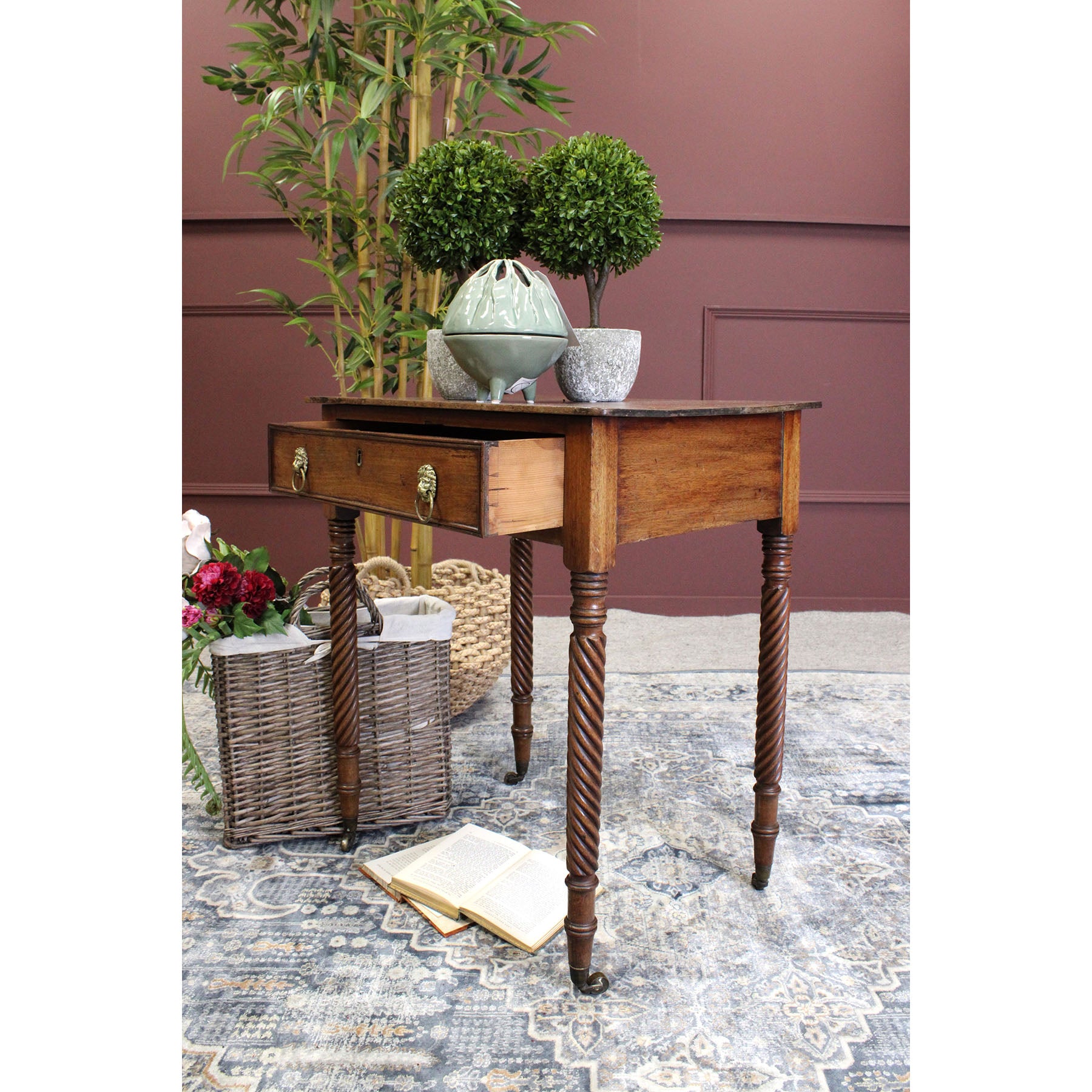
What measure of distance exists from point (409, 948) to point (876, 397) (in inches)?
104

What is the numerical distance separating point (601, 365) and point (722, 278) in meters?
2.00

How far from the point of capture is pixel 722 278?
10.3 feet

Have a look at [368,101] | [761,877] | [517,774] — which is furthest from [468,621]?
[368,101]

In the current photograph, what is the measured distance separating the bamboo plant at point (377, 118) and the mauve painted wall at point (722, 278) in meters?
0.63

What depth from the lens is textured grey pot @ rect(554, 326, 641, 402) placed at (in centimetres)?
133

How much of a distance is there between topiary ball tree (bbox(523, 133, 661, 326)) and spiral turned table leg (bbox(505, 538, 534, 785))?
66cm

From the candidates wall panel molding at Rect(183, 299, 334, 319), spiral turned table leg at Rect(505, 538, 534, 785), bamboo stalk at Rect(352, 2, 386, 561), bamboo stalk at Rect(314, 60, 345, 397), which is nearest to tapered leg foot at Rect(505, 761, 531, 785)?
spiral turned table leg at Rect(505, 538, 534, 785)

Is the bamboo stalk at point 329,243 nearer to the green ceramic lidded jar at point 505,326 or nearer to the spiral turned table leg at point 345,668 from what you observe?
the spiral turned table leg at point 345,668

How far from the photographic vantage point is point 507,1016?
45.1 inches

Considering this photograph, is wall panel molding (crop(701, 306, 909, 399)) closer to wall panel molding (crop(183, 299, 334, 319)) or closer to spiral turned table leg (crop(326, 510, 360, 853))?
wall panel molding (crop(183, 299, 334, 319))

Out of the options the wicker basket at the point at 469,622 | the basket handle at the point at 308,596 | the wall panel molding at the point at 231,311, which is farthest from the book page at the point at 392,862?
the wall panel molding at the point at 231,311

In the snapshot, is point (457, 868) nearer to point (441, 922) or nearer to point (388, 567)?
point (441, 922)

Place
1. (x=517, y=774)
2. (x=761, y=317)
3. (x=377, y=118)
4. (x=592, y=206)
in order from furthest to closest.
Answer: (x=761, y=317)
(x=377, y=118)
(x=517, y=774)
(x=592, y=206)
